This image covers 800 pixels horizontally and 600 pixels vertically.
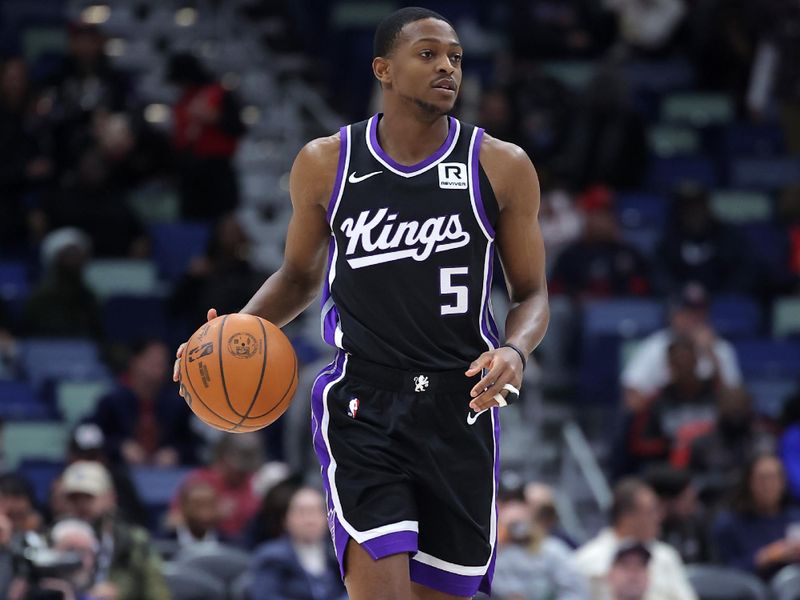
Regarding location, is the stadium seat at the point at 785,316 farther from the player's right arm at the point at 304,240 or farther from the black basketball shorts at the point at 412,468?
the black basketball shorts at the point at 412,468

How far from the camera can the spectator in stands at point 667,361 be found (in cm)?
1206

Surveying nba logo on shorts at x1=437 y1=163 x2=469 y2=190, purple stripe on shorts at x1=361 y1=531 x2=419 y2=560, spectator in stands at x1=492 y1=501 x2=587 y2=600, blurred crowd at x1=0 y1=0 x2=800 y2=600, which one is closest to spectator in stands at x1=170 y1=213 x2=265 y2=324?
blurred crowd at x1=0 y1=0 x2=800 y2=600

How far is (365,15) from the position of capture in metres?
16.6

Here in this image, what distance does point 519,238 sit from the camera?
5.58 m

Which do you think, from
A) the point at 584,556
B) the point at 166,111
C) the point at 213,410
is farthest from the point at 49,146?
the point at 213,410

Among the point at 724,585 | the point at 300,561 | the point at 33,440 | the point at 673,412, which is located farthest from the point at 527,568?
the point at 33,440

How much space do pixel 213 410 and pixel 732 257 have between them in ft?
29.5

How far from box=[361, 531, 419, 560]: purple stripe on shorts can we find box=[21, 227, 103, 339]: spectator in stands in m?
7.45

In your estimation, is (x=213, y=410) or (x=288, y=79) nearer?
(x=213, y=410)

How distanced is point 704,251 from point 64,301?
514 cm

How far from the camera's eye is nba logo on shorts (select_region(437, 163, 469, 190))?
18.1ft

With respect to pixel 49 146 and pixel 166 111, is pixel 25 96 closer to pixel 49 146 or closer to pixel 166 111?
pixel 49 146

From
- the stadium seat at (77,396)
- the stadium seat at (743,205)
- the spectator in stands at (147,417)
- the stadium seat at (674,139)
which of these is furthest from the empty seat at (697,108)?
the stadium seat at (77,396)

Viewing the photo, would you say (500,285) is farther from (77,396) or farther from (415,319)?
(415,319)
